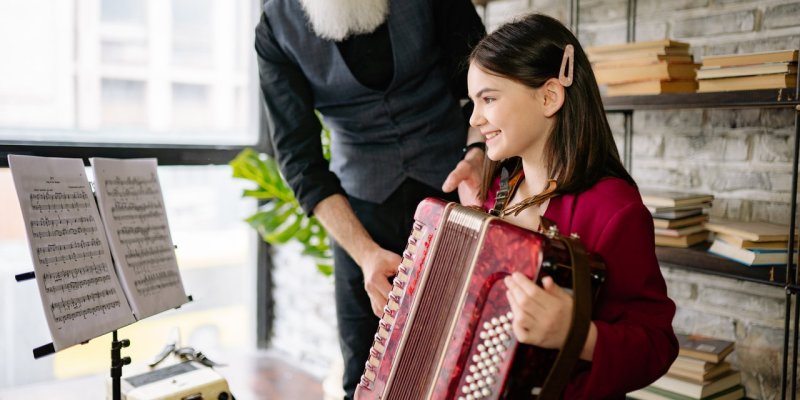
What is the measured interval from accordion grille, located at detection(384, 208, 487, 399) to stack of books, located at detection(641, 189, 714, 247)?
958 mm

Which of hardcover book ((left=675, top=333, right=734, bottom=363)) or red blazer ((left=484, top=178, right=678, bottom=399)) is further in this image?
hardcover book ((left=675, top=333, right=734, bottom=363))

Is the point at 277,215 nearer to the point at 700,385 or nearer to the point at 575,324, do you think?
the point at 700,385

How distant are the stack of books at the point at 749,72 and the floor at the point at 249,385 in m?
2.09

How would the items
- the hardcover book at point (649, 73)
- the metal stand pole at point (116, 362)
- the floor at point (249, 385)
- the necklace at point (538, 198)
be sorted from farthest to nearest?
the floor at point (249, 385), the hardcover book at point (649, 73), the metal stand pole at point (116, 362), the necklace at point (538, 198)

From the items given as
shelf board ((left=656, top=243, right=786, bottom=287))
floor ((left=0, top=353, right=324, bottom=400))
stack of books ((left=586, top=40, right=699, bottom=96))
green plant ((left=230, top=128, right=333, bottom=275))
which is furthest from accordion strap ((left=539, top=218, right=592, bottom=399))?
floor ((left=0, top=353, right=324, bottom=400))

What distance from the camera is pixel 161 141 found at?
10.5 feet

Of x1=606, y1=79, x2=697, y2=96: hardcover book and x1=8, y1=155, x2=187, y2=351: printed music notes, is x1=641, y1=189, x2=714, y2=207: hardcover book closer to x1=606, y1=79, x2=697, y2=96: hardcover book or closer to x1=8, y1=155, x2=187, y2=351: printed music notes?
x1=606, y1=79, x2=697, y2=96: hardcover book

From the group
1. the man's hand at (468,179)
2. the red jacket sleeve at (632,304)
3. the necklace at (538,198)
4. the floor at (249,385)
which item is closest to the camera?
the red jacket sleeve at (632,304)

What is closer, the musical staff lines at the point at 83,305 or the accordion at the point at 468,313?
the accordion at the point at 468,313

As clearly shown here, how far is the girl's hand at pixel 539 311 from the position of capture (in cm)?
98

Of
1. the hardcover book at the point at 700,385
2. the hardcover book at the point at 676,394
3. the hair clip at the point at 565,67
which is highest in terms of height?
the hair clip at the point at 565,67

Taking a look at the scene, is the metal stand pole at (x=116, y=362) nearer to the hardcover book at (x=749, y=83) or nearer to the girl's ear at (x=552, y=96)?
the girl's ear at (x=552, y=96)

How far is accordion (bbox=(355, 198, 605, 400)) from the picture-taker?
101 cm

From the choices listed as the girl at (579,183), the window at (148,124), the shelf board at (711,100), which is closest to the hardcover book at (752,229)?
the shelf board at (711,100)
